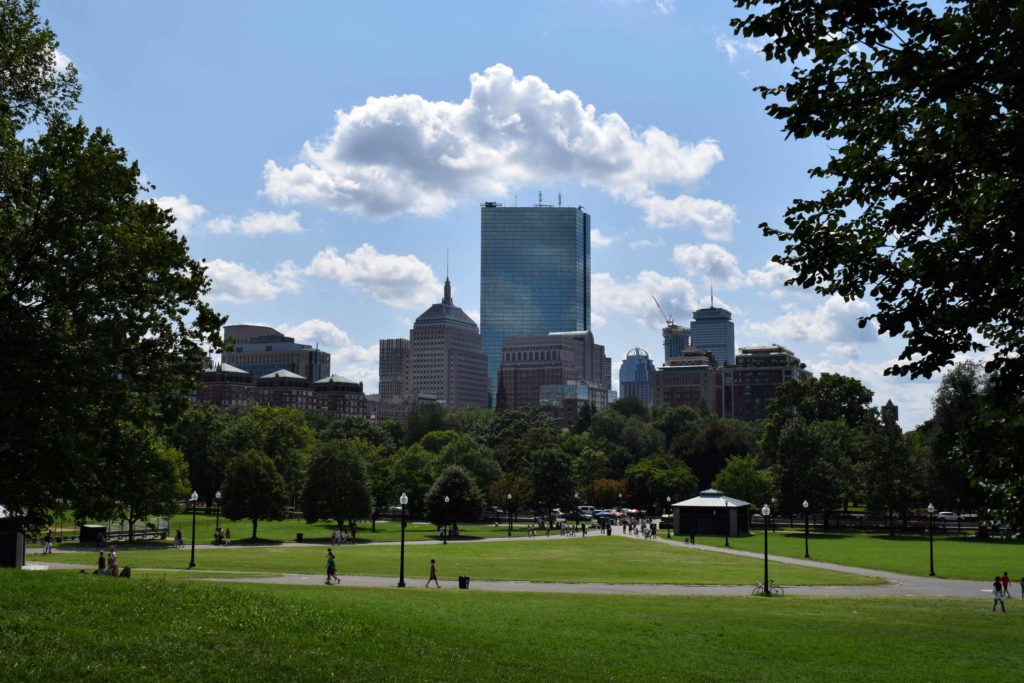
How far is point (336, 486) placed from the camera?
8375 cm

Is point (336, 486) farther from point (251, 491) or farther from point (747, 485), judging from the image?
point (747, 485)

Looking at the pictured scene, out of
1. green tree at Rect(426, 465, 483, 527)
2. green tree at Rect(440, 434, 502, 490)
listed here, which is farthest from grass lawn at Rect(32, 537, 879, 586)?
green tree at Rect(440, 434, 502, 490)

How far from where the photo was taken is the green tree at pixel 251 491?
260 feet

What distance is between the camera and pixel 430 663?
57.7 ft

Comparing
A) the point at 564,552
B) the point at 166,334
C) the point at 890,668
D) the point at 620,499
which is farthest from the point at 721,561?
the point at 620,499

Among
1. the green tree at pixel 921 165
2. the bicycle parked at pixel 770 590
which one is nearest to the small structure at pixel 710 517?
the bicycle parked at pixel 770 590

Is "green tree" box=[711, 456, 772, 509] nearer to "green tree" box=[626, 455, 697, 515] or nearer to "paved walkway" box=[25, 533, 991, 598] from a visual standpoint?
"green tree" box=[626, 455, 697, 515]

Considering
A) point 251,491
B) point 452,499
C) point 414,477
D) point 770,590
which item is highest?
point 414,477

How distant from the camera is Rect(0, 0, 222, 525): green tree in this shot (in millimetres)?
19906

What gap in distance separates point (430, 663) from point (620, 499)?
11333cm

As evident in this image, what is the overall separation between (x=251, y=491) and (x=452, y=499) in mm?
17799

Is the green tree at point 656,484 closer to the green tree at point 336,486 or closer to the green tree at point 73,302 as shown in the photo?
the green tree at point 336,486

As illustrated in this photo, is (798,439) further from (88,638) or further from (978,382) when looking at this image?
(88,638)

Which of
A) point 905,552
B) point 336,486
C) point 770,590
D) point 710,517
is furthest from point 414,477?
point 770,590
